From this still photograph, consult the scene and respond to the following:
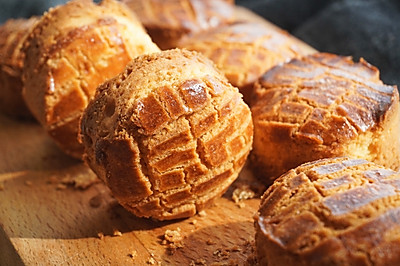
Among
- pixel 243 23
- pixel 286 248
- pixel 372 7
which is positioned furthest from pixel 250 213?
pixel 372 7

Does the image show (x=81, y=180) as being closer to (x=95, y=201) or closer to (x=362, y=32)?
(x=95, y=201)

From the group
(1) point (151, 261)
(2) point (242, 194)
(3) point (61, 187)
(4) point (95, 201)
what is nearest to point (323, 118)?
(2) point (242, 194)

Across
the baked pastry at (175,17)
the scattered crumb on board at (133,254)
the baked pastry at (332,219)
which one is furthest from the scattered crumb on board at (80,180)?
the baked pastry at (175,17)

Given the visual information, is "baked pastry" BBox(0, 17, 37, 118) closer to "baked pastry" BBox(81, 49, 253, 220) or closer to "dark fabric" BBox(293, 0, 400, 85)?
"baked pastry" BBox(81, 49, 253, 220)

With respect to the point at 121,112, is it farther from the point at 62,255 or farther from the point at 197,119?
the point at 62,255

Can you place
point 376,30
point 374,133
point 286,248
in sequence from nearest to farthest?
point 286,248 → point 374,133 → point 376,30

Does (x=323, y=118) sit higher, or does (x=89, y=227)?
(x=323, y=118)
